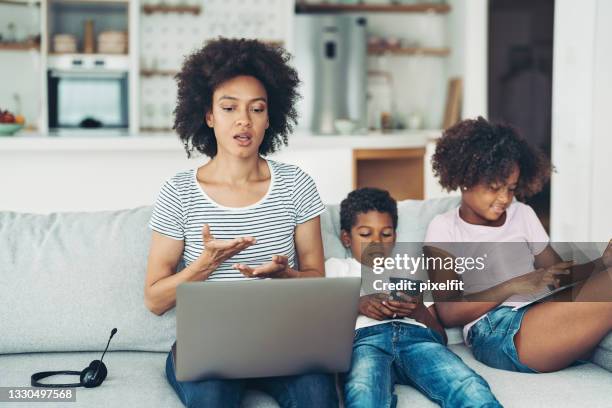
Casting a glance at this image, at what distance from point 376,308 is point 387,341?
0.30 ft

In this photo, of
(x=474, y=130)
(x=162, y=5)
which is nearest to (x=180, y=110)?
(x=474, y=130)

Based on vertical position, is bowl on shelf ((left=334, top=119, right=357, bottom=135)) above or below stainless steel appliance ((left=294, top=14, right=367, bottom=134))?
below

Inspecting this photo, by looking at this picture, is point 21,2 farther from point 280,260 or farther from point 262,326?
point 262,326

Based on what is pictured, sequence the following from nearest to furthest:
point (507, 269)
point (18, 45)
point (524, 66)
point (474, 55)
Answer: point (507, 269), point (18, 45), point (474, 55), point (524, 66)

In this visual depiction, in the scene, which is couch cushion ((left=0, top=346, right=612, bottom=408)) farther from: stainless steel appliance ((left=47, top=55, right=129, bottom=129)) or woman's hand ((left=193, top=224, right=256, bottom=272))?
stainless steel appliance ((left=47, top=55, right=129, bottom=129))

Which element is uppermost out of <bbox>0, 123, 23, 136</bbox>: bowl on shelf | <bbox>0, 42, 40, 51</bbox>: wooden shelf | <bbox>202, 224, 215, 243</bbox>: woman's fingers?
<bbox>0, 42, 40, 51</bbox>: wooden shelf

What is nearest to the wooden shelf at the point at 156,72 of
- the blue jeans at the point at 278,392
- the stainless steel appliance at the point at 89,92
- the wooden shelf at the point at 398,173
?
the stainless steel appliance at the point at 89,92

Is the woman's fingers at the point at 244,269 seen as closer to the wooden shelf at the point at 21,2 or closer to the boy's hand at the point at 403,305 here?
the boy's hand at the point at 403,305

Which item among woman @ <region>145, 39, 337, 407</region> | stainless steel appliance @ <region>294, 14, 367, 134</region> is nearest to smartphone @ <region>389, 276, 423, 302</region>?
woman @ <region>145, 39, 337, 407</region>

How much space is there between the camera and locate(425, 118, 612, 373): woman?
74.0 inches

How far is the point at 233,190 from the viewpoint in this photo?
198 centimetres

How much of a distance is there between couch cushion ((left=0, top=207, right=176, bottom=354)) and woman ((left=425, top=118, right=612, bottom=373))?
800 millimetres

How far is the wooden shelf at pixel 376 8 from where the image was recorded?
6516mm

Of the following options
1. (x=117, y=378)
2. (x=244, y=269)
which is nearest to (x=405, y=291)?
(x=244, y=269)
